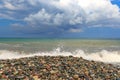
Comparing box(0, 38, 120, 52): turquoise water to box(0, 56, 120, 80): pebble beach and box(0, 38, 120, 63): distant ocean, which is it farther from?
box(0, 56, 120, 80): pebble beach

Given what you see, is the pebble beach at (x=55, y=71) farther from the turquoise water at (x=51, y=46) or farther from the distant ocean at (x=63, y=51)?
the turquoise water at (x=51, y=46)

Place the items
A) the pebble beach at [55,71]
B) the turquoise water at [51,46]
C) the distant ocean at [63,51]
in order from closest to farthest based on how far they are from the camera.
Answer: the pebble beach at [55,71], the distant ocean at [63,51], the turquoise water at [51,46]

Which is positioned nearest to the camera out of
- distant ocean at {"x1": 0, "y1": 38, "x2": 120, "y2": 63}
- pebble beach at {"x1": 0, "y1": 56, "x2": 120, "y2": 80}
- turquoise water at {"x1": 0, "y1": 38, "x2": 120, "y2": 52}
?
pebble beach at {"x1": 0, "y1": 56, "x2": 120, "y2": 80}

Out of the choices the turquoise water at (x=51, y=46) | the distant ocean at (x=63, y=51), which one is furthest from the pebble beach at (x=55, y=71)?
the turquoise water at (x=51, y=46)

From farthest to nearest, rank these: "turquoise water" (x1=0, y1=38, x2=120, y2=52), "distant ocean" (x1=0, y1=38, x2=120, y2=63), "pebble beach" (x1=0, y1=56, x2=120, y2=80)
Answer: "turquoise water" (x1=0, y1=38, x2=120, y2=52), "distant ocean" (x1=0, y1=38, x2=120, y2=63), "pebble beach" (x1=0, y1=56, x2=120, y2=80)

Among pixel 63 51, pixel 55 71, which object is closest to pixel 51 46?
pixel 63 51

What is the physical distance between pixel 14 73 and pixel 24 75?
0.46 metres

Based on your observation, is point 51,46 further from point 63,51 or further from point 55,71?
point 55,71

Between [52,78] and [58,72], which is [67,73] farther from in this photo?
[52,78]

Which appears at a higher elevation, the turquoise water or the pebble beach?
the pebble beach

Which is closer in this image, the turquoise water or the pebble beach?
the pebble beach

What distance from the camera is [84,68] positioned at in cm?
1299

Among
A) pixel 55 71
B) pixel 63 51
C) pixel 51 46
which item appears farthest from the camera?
pixel 51 46

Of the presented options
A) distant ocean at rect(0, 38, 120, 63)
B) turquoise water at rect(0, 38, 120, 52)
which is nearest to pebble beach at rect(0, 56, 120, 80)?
distant ocean at rect(0, 38, 120, 63)
